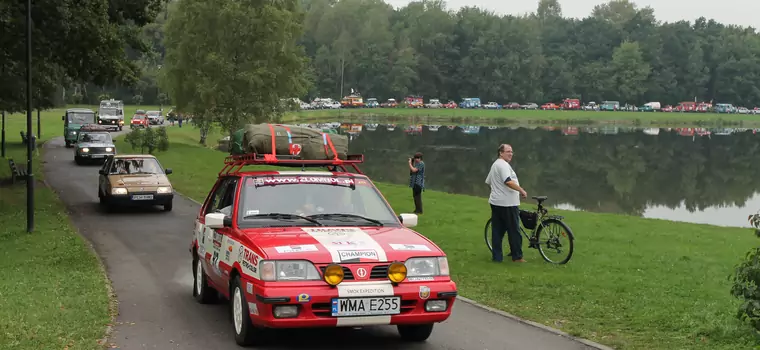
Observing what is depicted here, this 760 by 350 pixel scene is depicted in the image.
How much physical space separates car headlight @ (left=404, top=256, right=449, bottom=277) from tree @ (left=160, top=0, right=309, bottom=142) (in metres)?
47.0

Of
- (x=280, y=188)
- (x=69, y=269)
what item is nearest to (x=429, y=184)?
(x=69, y=269)

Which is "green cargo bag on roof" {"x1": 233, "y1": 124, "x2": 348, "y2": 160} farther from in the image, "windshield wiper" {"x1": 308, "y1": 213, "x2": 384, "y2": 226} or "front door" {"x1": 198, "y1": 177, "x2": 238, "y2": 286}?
"windshield wiper" {"x1": 308, "y1": 213, "x2": 384, "y2": 226}

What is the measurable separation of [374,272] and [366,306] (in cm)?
31

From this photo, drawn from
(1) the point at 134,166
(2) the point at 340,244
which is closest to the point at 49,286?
(2) the point at 340,244

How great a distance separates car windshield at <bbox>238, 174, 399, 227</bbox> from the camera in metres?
8.73

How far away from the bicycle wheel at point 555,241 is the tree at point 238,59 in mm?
41495

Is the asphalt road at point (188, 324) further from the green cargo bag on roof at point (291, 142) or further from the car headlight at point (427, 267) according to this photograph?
the green cargo bag on roof at point (291, 142)

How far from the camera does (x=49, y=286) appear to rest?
11484mm

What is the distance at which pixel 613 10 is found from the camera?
7121 inches

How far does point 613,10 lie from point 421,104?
63996mm

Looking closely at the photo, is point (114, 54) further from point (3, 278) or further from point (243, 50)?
point (243, 50)

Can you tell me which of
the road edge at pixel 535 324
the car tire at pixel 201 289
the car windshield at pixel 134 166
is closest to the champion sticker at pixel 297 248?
the car tire at pixel 201 289

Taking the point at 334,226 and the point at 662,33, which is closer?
the point at 334,226

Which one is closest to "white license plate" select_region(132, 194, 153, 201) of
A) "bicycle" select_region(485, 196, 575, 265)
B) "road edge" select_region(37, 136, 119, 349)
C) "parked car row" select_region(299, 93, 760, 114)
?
"road edge" select_region(37, 136, 119, 349)
